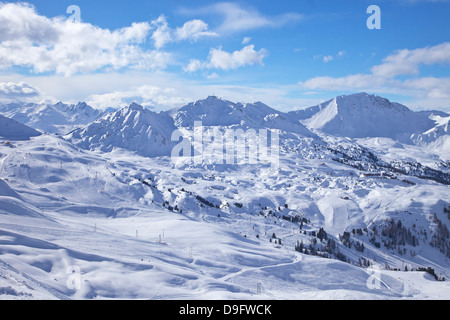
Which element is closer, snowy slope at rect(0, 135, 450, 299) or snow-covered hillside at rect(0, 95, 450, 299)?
snowy slope at rect(0, 135, 450, 299)

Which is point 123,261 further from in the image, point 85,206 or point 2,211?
point 85,206
